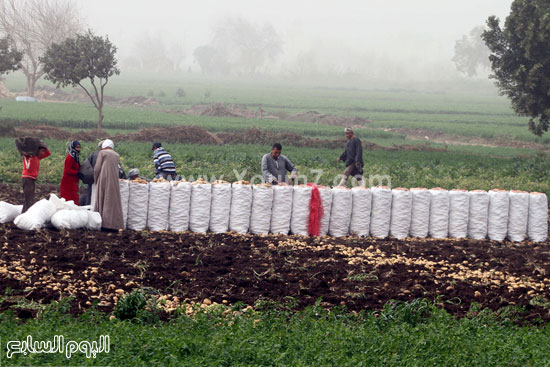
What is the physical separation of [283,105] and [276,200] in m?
45.3

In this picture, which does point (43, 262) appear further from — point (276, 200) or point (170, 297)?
point (276, 200)

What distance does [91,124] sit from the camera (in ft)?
107

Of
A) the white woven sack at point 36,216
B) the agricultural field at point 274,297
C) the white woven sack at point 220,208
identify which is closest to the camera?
the agricultural field at point 274,297

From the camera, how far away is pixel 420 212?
1225cm

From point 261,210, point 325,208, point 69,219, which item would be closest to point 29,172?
point 69,219

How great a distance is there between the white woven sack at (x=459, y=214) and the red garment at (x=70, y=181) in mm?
6720

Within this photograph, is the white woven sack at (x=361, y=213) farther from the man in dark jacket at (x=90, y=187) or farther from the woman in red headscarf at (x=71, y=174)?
the woman in red headscarf at (x=71, y=174)

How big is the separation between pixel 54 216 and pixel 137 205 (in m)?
1.42

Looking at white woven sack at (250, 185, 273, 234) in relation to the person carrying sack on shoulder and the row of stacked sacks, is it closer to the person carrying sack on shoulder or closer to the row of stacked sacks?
the row of stacked sacks

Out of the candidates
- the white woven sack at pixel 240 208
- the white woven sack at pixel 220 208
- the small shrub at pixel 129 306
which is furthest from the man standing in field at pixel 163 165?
the small shrub at pixel 129 306

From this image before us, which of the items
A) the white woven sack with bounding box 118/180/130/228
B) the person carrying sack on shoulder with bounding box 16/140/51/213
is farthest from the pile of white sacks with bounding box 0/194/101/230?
the white woven sack with bounding box 118/180/130/228

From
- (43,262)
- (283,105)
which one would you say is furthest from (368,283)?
(283,105)

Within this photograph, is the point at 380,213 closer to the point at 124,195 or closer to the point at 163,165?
the point at 163,165

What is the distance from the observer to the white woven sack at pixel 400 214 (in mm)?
12094
